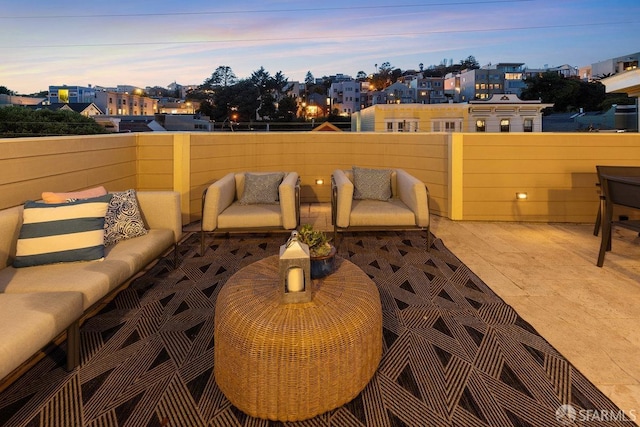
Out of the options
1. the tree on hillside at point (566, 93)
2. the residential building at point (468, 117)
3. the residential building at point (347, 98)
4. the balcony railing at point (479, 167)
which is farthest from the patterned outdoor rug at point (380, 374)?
the residential building at point (347, 98)

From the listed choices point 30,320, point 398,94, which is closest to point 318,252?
point 30,320

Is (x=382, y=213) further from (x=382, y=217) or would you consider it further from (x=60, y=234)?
(x=60, y=234)

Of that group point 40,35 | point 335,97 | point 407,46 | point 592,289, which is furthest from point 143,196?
point 335,97

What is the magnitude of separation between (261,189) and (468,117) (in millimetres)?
16604

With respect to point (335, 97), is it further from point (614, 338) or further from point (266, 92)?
point (614, 338)

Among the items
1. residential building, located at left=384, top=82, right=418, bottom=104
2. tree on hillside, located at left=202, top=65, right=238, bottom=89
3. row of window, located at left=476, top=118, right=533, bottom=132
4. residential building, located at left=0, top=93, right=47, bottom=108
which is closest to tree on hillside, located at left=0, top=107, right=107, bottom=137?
row of window, located at left=476, top=118, right=533, bottom=132

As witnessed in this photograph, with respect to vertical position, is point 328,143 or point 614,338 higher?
point 328,143

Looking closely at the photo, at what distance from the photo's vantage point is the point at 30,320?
169cm

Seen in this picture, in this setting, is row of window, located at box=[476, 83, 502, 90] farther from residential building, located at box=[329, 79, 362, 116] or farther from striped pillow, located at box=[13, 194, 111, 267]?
striped pillow, located at box=[13, 194, 111, 267]

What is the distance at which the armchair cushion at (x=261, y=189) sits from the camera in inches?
182

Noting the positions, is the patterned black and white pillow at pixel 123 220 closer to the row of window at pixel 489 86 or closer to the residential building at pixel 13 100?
the residential building at pixel 13 100

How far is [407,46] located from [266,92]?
16743 millimetres

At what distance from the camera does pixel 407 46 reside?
29.5 metres

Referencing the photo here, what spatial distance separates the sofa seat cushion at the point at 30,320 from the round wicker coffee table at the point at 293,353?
768 mm
